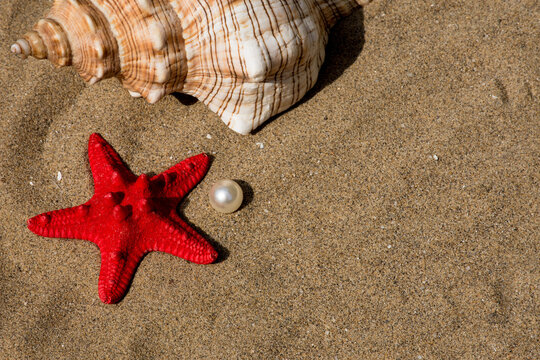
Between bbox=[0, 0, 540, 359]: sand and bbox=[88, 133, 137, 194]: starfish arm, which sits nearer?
bbox=[0, 0, 540, 359]: sand

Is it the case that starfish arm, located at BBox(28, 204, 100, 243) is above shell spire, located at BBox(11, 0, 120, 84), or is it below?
below

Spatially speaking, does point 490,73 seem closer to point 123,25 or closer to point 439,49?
point 439,49

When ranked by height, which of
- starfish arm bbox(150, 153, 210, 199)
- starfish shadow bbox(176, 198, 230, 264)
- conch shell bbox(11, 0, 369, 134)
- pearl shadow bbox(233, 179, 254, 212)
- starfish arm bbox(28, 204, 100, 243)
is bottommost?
starfish shadow bbox(176, 198, 230, 264)

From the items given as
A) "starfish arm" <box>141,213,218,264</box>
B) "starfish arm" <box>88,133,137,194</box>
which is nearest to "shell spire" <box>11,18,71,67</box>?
"starfish arm" <box>88,133,137,194</box>

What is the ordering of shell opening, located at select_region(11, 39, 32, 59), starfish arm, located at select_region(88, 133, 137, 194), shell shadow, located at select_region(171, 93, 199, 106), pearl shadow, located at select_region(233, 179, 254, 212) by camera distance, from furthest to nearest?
shell shadow, located at select_region(171, 93, 199, 106) < pearl shadow, located at select_region(233, 179, 254, 212) < starfish arm, located at select_region(88, 133, 137, 194) < shell opening, located at select_region(11, 39, 32, 59)

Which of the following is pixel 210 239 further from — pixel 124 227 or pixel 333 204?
pixel 333 204

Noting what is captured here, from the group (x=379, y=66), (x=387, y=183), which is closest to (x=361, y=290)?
(x=387, y=183)

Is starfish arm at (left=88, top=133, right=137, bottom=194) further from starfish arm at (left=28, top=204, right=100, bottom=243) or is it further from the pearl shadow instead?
the pearl shadow

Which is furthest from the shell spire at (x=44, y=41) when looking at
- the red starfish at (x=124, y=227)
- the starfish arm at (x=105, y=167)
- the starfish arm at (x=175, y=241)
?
the starfish arm at (x=175, y=241)
